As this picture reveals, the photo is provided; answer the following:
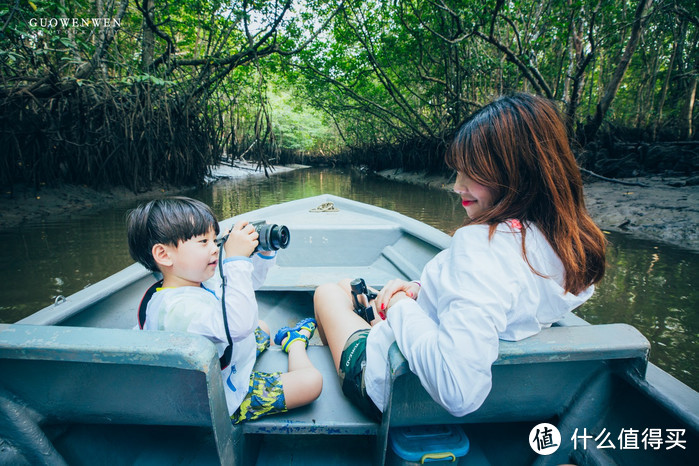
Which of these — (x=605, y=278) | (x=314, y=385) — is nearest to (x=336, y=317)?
(x=314, y=385)

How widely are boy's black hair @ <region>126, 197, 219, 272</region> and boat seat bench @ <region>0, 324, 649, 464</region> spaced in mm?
384

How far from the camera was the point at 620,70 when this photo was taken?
6066mm

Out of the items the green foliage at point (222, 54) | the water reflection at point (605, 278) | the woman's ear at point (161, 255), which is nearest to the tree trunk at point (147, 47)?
the green foliage at point (222, 54)

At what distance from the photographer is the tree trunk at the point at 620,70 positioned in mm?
5438

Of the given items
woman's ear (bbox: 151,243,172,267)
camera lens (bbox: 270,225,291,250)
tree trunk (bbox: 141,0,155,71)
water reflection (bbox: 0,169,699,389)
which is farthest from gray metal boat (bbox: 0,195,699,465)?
tree trunk (bbox: 141,0,155,71)

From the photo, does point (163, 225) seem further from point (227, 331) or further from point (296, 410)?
point (296, 410)

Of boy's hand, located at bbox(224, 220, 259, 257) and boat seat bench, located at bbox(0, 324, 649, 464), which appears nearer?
boat seat bench, located at bbox(0, 324, 649, 464)

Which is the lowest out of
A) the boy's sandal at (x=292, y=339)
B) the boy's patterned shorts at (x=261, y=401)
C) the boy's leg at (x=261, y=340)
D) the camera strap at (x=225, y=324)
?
the boy's leg at (x=261, y=340)

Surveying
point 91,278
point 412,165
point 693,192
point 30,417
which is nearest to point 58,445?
point 30,417

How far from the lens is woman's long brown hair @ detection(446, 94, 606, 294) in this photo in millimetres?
827

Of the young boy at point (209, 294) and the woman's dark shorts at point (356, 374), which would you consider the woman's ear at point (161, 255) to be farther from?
the woman's dark shorts at point (356, 374)

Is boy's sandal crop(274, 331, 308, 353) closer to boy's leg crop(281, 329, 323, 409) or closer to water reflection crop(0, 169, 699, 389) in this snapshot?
boy's leg crop(281, 329, 323, 409)

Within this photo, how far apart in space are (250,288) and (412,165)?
15.0 m

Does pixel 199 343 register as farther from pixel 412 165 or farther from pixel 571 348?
pixel 412 165
